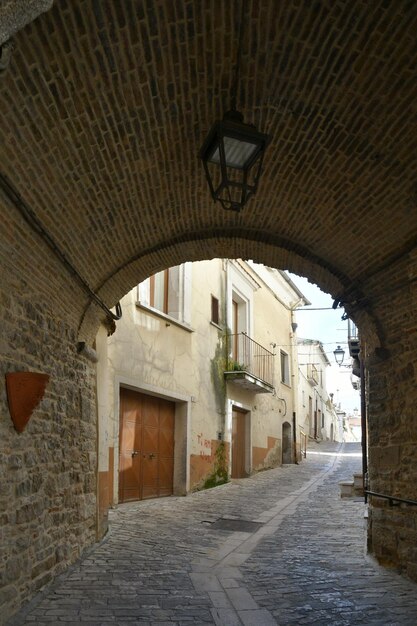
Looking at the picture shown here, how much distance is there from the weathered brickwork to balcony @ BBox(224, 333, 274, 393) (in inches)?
316

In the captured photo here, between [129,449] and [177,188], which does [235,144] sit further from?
[129,449]

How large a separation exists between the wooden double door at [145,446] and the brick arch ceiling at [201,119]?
4.65 m

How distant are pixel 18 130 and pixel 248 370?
12.4m

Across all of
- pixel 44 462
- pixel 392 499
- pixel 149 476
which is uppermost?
pixel 44 462

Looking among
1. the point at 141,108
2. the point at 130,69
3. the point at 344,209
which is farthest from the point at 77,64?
the point at 344,209

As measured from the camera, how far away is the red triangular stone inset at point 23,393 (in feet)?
13.8

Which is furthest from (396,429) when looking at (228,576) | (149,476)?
(149,476)

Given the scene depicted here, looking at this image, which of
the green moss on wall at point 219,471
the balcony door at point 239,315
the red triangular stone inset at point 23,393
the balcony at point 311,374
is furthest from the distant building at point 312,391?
the red triangular stone inset at point 23,393

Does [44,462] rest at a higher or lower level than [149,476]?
higher

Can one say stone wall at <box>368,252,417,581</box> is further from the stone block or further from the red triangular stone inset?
the stone block

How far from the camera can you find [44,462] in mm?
4988

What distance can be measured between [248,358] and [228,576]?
34.9 ft

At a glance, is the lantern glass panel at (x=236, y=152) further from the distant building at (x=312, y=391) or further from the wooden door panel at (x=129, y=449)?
the distant building at (x=312, y=391)

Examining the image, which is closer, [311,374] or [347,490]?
[347,490]
